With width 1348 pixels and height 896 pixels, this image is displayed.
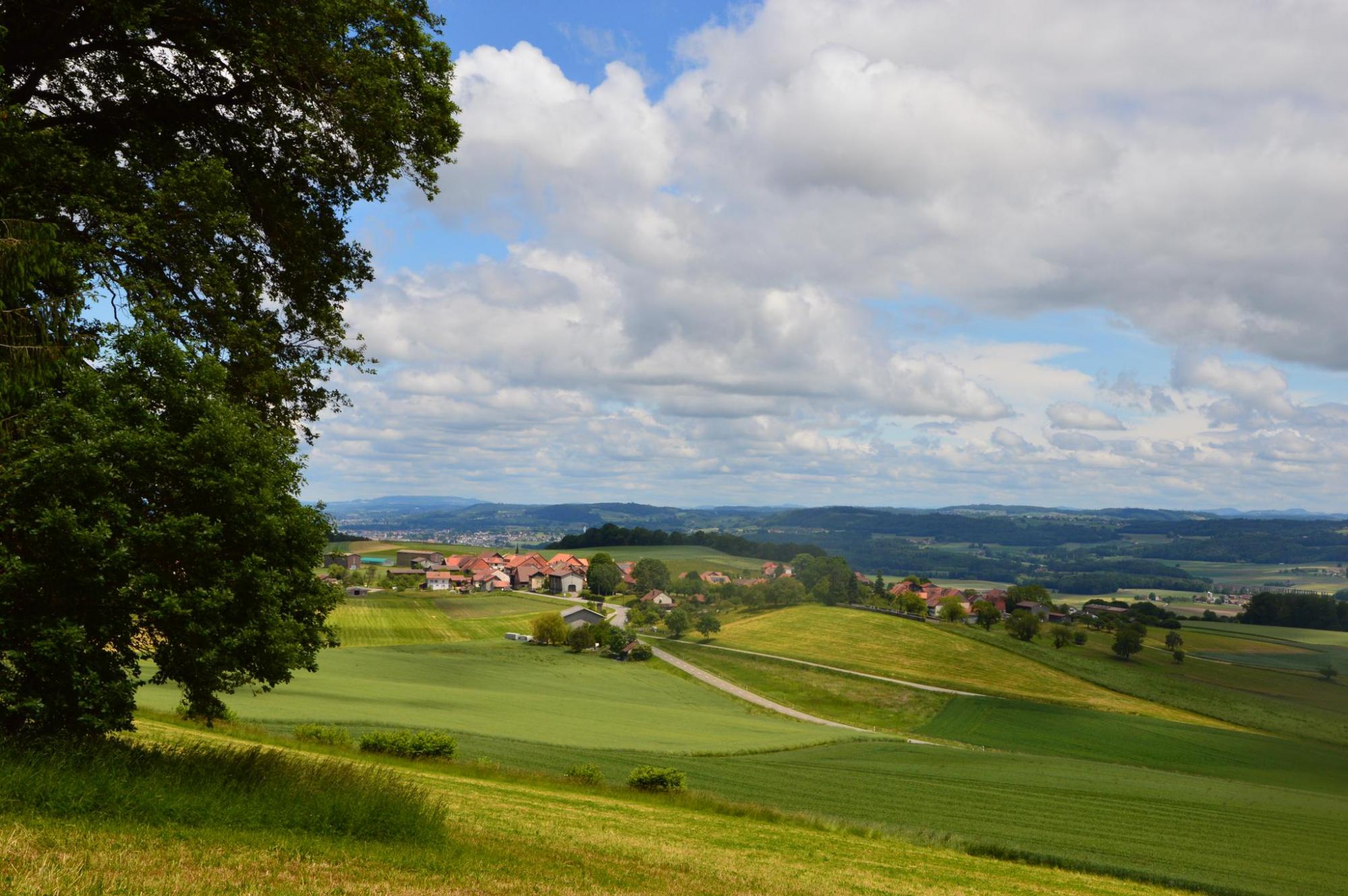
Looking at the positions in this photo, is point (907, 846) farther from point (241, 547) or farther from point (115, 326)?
point (115, 326)

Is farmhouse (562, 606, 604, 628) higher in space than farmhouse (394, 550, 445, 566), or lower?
lower

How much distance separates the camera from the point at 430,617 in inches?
4173

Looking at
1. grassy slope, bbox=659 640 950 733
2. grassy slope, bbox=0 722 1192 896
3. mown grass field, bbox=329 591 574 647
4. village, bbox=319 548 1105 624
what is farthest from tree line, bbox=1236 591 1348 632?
grassy slope, bbox=0 722 1192 896

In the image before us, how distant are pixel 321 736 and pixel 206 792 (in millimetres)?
17340

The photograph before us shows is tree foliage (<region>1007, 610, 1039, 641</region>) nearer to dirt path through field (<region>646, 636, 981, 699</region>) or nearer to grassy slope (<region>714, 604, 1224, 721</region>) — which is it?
grassy slope (<region>714, 604, 1224, 721</region>)

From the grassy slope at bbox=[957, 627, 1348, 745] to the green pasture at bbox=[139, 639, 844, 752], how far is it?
144 ft

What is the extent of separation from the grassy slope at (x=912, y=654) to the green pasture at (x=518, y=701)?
74.6ft

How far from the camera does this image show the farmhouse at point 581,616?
351ft

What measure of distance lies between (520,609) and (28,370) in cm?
11106

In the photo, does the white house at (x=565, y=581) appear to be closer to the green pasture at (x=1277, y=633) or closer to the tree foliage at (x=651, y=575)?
the tree foliage at (x=651, y=575)

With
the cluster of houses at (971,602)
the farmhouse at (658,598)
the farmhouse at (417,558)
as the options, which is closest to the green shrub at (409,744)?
the farmhouse at (658,598)

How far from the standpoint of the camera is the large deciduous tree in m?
10.5

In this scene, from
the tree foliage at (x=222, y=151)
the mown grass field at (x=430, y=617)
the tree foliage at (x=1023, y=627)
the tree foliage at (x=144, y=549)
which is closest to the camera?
the tree foliage at (x=144, y=549)

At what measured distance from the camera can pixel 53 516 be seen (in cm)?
999
